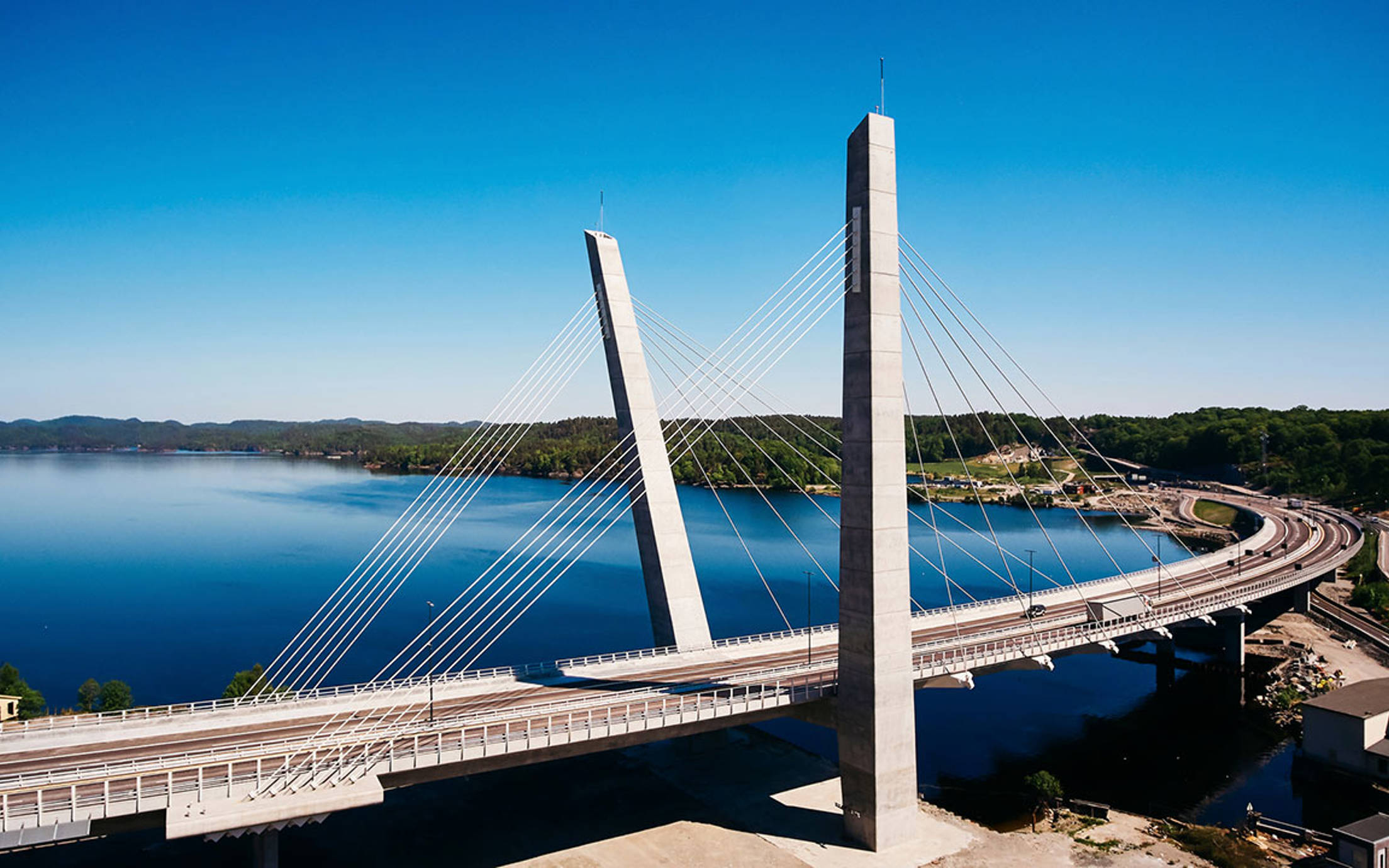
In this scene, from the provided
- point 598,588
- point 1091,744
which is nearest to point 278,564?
point 598,588

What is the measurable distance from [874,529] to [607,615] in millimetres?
44364

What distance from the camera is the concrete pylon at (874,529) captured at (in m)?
30.4

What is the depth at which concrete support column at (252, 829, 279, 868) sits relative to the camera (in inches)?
984

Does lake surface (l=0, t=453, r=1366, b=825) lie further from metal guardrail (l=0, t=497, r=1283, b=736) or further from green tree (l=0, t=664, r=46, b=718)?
metal guardrail (l=0, t=497, r=1283, b=736)

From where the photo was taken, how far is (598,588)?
82188 mm

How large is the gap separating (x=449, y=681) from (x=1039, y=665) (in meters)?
24.7

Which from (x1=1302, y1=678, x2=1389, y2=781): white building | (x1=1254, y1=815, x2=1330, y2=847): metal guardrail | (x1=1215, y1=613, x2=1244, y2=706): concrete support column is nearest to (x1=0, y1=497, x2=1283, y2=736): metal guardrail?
(x1=1254, y1=815, x2=1330, y2=847): metal guardrail

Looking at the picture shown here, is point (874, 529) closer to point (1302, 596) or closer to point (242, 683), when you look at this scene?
→ point (242, 683)

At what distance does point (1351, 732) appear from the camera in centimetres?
3947

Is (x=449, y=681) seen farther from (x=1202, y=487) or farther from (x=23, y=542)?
(x=1202, y=487)

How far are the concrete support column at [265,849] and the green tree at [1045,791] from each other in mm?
27387

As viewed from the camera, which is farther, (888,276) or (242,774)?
(888,276)

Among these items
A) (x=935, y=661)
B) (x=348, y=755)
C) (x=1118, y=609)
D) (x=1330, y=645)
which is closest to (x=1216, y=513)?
(x=1330, y=645)

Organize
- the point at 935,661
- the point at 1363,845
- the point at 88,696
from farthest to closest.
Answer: the point at 88,696, the point at 935,661, the point at 1363,845
